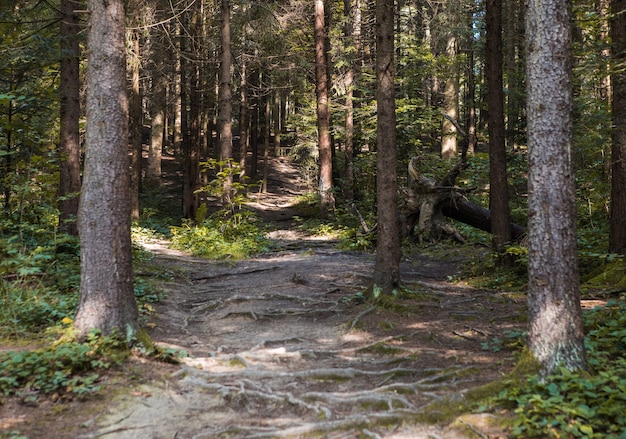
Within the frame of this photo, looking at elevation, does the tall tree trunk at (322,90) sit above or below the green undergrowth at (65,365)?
above

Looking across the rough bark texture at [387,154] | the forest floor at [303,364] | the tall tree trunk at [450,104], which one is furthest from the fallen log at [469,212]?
the tall tree trunk at [450,104]

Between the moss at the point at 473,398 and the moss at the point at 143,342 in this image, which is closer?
the moss at the point at 473,398

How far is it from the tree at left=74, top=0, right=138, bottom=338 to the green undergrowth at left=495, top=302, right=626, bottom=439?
14.3ft

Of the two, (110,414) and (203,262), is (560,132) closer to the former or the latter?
(110,414)

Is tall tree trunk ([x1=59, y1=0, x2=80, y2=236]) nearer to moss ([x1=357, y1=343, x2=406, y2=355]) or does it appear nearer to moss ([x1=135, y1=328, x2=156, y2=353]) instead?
moss ([x1=135, y1=328, x2=156, y2=353])

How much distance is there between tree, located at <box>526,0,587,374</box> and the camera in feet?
15.2

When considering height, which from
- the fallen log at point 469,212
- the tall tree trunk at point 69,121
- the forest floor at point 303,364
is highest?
the tall tree trunk at point 69,121

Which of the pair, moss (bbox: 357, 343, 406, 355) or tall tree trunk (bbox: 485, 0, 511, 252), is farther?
tall tree trunk (bbox: 485, 0, 511, 252)

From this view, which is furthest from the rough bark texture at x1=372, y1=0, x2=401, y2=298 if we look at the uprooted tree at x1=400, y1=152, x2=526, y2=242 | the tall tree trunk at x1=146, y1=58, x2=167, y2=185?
the tall tree trunk at x1=146, y1=58, x2=167, y2=185

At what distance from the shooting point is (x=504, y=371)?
5.38 m

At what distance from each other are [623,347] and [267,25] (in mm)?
16490

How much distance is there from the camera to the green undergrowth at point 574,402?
12.3 ft

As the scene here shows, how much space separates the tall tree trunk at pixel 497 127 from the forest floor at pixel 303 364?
1.58 metres

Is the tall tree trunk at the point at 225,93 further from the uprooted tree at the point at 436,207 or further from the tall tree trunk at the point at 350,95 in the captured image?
the uprooted tree at the point at 436,207
